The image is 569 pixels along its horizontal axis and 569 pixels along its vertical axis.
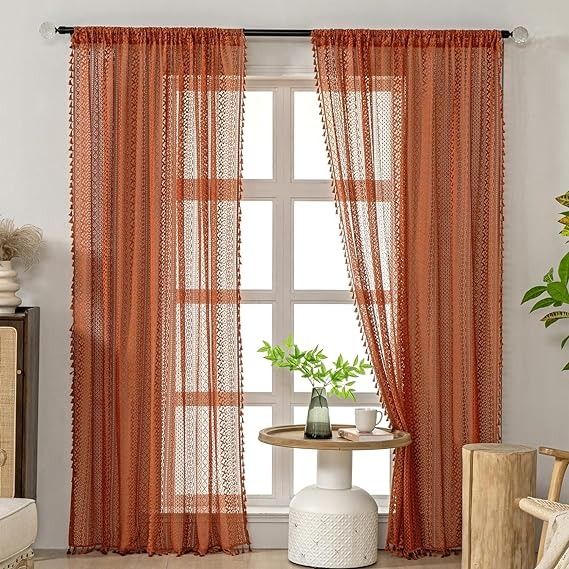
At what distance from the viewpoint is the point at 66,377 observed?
469cm

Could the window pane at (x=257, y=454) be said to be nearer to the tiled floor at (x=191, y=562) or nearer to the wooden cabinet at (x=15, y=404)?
the tiled floor at (x=191, y=562)

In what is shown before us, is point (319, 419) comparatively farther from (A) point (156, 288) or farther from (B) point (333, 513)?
(A) point (156, 288)

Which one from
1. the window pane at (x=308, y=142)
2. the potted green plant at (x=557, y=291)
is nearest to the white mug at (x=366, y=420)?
the potted green plant at (x=557, y=291)

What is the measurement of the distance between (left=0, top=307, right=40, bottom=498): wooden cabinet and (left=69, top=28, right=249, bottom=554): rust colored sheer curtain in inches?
12.7

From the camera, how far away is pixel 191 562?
4.47m

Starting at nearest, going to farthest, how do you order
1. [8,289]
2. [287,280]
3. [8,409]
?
[8,409]
[8,289]
[287,280]

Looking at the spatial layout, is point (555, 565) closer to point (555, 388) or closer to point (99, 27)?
point (555, 388)

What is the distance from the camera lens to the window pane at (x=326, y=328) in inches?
192

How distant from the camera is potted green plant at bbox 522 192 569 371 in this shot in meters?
4.35

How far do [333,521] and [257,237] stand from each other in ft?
4.61

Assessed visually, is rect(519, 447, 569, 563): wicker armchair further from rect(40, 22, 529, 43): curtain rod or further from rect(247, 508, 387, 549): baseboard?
rect(40, 22, 529, 43): curtain rod

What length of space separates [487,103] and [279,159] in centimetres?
100

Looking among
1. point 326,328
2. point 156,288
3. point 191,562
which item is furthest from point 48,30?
point 191,562

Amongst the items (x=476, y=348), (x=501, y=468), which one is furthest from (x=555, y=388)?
(x=501, y=468)
